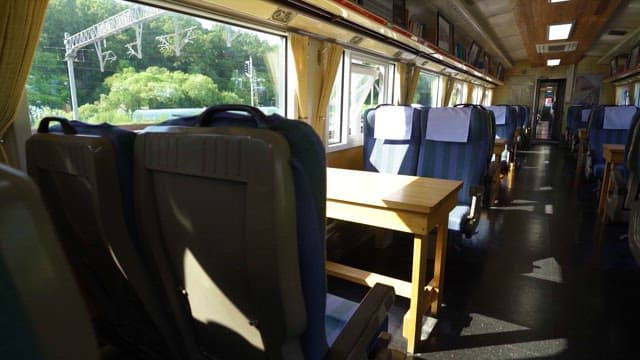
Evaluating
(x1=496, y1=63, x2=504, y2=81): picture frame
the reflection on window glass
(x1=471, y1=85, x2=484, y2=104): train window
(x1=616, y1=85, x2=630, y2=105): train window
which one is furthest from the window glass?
the reflection on window glass

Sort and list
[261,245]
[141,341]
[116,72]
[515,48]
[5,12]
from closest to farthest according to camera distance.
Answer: [261,245] < [141,341] < [5,12] < [116,72] < [515,48]

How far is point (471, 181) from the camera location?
2.71 metres

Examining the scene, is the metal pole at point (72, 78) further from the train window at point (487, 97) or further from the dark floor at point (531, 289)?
the train window at point (487, 97)

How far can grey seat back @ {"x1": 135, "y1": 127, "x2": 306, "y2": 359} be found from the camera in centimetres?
68

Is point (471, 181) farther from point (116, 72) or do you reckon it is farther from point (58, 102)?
point (58, 102)

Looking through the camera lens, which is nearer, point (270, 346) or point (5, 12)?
point (270, 346)

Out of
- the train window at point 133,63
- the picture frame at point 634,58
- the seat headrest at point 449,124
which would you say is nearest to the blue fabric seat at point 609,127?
the seat headrest at point 449,124

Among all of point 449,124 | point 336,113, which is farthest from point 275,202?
point 336,113

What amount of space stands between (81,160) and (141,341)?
646 millimetres

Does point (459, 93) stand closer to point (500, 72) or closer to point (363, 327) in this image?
point (500, 72)

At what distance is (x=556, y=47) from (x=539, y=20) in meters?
3.16

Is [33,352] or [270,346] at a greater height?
[33,352]

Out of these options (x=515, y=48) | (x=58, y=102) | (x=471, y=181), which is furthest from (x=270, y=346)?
(x=515, y=48)

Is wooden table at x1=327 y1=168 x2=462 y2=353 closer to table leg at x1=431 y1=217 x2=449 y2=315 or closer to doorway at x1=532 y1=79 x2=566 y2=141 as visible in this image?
table leg at x1=431 y1=217 x2=449 y2=315
